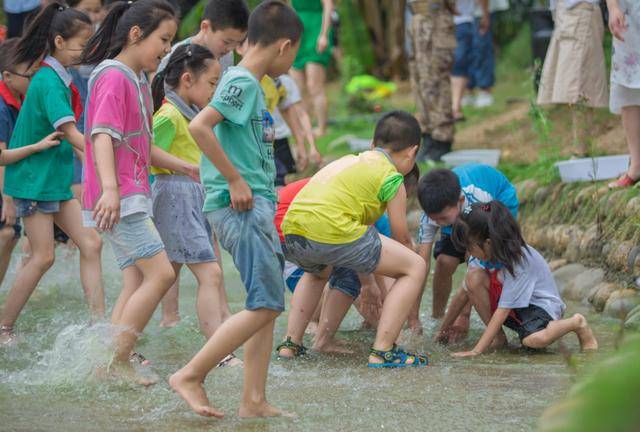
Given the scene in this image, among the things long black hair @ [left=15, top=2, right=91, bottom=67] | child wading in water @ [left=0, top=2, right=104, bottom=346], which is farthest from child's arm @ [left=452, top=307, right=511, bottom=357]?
long black hair @ [left=15, top=2, right=91, bottom=67]

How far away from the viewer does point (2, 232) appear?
5762 millimetres

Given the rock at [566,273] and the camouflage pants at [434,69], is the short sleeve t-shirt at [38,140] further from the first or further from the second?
the camouflage pants at [434,69]

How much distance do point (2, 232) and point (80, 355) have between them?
1.51m

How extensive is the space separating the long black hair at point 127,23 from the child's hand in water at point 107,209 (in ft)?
2.47

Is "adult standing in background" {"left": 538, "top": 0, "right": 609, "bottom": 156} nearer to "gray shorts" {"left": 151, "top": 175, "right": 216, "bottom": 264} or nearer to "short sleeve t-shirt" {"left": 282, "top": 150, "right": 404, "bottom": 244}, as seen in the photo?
"short sleeve t-shirt" {"left": 282, "top": 150, "right": 404, "bottom": 244}

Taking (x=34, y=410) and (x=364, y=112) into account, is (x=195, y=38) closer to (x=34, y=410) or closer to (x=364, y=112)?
(x=34, y=410)

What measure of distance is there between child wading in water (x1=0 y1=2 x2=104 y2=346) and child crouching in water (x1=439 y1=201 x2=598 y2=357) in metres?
1.95

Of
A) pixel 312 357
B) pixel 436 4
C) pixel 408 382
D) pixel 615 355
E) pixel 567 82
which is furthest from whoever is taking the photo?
pixel 436 4

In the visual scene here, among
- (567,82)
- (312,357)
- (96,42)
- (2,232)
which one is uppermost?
(96,42)

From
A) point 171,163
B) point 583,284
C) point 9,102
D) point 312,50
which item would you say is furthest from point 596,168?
point 312,50

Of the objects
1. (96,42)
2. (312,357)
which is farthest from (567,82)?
(96,42)

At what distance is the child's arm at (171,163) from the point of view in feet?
15.7

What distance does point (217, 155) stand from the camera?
379cm

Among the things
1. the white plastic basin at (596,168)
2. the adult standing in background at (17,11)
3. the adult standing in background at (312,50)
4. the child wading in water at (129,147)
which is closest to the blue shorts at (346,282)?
the child wading in water at (129,147)
